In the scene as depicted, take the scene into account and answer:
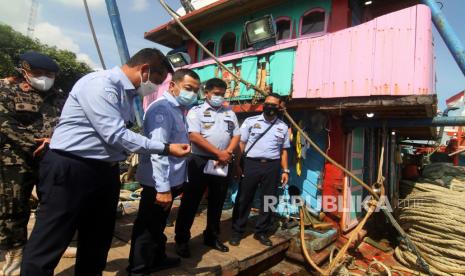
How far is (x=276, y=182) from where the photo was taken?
3908mm

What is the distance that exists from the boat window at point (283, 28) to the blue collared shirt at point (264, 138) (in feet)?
9.77

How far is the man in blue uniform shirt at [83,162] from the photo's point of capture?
173cm

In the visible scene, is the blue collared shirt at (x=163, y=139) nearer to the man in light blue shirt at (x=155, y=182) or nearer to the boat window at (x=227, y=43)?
the man in light blue shirt at (x=155, y=182)

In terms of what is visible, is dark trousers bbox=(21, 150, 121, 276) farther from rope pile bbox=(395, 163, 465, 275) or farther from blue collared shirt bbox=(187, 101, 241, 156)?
rope pile bbox=(395, 163, 465, 275)

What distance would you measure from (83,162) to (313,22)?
544 cm

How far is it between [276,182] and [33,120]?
9.48 ft

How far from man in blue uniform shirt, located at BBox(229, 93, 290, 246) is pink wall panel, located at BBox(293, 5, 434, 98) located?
3.99 ft

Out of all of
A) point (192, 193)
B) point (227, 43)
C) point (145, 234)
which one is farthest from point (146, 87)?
point (227, 43)

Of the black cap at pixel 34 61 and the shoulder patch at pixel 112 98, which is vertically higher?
the black cap at pixel 34 61

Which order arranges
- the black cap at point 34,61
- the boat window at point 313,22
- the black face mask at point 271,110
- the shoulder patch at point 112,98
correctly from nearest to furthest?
1. the shoulder patch at point 112,98
2. the black cap at point 34,61
3. the black face mask at point 271,110
4. the boat window at point 313,22

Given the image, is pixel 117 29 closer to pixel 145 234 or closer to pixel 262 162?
pixel 262 162

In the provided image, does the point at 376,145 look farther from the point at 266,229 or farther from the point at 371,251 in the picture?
the point at 266,229

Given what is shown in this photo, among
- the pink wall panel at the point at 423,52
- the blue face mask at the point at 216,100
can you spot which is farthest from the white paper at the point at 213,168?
the pink wall panel at the point at 423,52

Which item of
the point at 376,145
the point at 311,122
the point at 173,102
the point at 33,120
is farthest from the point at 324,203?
the point at 33,120
